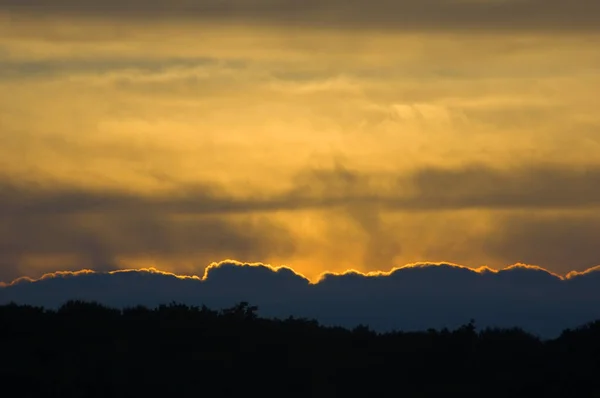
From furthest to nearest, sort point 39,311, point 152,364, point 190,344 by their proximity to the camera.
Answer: point 39,311 → point 190,344 → point 152,364

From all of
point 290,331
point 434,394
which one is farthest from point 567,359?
point 290,331

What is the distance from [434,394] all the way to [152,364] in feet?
29.6

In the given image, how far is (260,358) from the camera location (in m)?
38.0

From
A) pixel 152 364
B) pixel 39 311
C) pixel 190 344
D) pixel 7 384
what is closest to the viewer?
pixel 7 384

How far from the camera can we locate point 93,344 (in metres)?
38.5

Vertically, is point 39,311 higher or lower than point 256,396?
higher

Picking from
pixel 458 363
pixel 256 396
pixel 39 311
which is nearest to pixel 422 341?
pixel 458 363

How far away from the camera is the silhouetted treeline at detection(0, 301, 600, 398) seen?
35.3m

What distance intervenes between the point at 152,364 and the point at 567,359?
1355 cm

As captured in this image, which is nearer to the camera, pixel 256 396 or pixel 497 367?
pixel 256 396

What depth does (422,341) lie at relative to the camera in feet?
130

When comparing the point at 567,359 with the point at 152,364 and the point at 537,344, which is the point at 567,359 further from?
the point at 152,364

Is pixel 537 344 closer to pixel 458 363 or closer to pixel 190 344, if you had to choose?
pixel 458 363

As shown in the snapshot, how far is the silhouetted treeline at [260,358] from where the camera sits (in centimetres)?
3527
